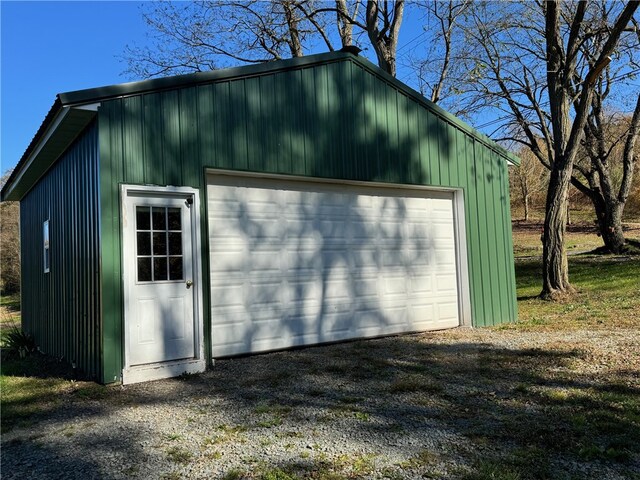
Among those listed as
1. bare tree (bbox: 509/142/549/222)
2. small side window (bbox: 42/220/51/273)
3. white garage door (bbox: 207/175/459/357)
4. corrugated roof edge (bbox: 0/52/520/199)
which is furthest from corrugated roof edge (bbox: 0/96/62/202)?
bare tree (bbox: 509/142/549/222)

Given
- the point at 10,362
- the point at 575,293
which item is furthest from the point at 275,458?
the point at 575,293

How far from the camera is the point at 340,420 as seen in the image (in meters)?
4.09

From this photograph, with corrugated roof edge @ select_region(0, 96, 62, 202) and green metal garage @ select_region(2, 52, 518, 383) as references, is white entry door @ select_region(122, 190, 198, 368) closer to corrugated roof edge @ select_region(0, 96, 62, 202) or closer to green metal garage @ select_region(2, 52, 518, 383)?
green metal garage @ select_region(2, 52, 518, 383)

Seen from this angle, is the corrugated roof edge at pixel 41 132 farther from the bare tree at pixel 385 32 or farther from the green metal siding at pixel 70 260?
the bare tree at pixel 385 32

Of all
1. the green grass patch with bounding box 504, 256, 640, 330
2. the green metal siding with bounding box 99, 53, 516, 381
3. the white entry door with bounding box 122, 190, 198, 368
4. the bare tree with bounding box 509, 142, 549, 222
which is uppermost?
the bare tree with bounding box 509, 142, 549, 222

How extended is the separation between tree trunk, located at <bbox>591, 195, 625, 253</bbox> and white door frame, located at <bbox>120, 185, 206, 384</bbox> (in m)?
17.4

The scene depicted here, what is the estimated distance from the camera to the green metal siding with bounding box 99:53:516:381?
556 cm

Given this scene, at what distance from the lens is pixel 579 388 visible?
4734 millimetres

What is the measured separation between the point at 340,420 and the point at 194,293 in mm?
2545

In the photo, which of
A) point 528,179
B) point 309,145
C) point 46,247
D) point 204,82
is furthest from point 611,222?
point 46,247

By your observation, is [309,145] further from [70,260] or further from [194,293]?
[70,260]

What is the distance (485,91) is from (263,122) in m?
10.8

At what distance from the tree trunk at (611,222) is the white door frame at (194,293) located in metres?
17.4

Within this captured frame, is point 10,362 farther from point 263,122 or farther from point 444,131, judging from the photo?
point 444,131
